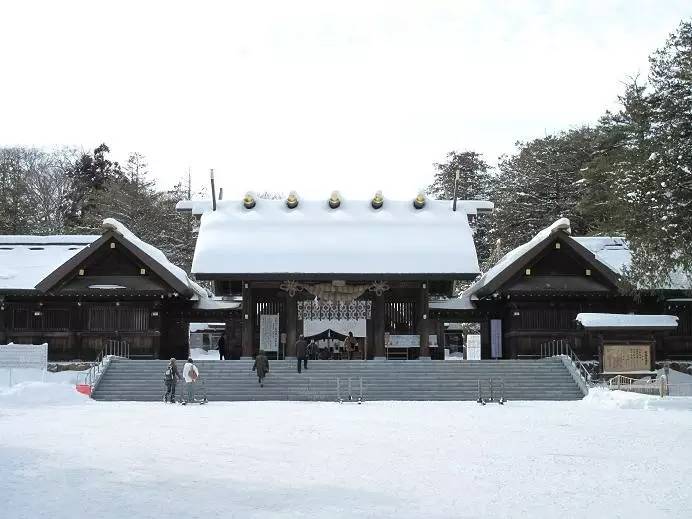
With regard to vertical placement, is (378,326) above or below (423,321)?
below

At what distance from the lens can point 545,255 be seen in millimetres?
35281

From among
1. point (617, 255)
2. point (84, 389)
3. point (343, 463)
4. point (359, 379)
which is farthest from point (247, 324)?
point (343, 463)

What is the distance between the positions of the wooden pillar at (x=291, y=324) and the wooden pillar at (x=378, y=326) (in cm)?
319

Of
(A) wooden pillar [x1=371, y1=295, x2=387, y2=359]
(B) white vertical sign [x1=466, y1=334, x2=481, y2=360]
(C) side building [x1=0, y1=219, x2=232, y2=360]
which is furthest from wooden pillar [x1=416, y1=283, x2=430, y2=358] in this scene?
(B) white vertical sign [x1=466, y1=334, x2=481, y2=360]

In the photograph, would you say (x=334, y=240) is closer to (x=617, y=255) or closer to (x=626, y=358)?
(x=617, y=255)

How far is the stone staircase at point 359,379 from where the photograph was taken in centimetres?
2781

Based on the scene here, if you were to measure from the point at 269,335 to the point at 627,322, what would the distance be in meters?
14.5

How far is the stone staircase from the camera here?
27.8 m

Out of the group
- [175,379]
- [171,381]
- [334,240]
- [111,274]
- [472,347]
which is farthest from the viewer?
[472,347]

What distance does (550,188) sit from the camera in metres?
56.5

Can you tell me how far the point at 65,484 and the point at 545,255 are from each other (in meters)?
26.6

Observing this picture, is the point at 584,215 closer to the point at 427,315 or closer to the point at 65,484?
the point at 427,315

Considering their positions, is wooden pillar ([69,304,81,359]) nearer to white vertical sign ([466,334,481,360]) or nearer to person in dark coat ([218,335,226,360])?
person in dark coat ([218,335,226,360])

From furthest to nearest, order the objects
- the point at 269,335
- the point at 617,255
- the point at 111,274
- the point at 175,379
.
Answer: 1. the point at 617,255
2. the point at 269,335
3. the point at 111,274
4. the point at 175,379
